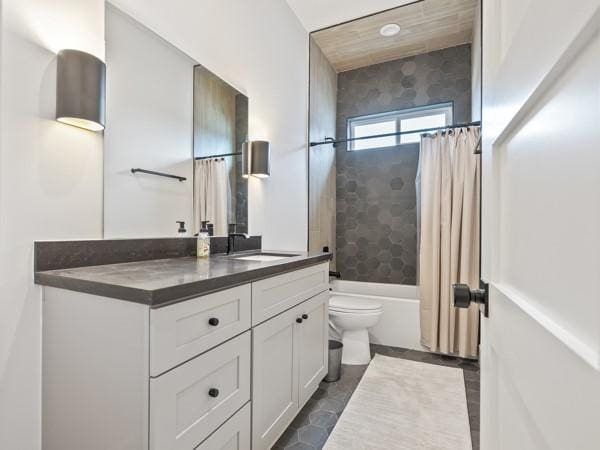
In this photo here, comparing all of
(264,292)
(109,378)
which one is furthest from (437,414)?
(109,378)

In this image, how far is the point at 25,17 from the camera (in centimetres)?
104

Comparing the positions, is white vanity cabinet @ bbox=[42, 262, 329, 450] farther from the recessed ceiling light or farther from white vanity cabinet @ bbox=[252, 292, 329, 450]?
the recessed ceiling light

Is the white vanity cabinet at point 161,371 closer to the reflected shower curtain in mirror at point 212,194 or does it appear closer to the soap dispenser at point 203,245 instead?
the soap dispenser at point 203,245

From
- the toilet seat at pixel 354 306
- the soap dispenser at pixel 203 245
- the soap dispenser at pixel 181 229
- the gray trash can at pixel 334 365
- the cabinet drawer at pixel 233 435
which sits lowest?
the gray trash can at pixel 334 365

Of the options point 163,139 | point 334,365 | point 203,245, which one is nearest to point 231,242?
point 203,245

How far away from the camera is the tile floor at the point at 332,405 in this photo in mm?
1560

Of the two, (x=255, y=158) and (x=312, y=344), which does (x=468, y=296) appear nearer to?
(x=312, y=344)

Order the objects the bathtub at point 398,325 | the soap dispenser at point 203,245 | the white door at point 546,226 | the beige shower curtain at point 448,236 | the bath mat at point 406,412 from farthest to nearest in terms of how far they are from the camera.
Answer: the bathtub at point 398,325 → the beige shower curtain at point 448,236 → the soap dispenser at point 203,245 → the bath mat at point 406,412 → the white door at point 546,226

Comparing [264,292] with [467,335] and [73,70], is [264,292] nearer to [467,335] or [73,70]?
[73,70]

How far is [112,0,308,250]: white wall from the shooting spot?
1665 mm

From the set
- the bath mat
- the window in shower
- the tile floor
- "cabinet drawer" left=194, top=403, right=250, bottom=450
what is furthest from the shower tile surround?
"cabinet drawer" left=194, top=403, right=250, bottom=450

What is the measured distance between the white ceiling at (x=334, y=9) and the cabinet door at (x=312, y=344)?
2.29 m

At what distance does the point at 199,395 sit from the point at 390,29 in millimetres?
3165

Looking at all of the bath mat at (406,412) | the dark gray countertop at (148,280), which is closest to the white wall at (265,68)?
the dark gray countertop at (148,280)
